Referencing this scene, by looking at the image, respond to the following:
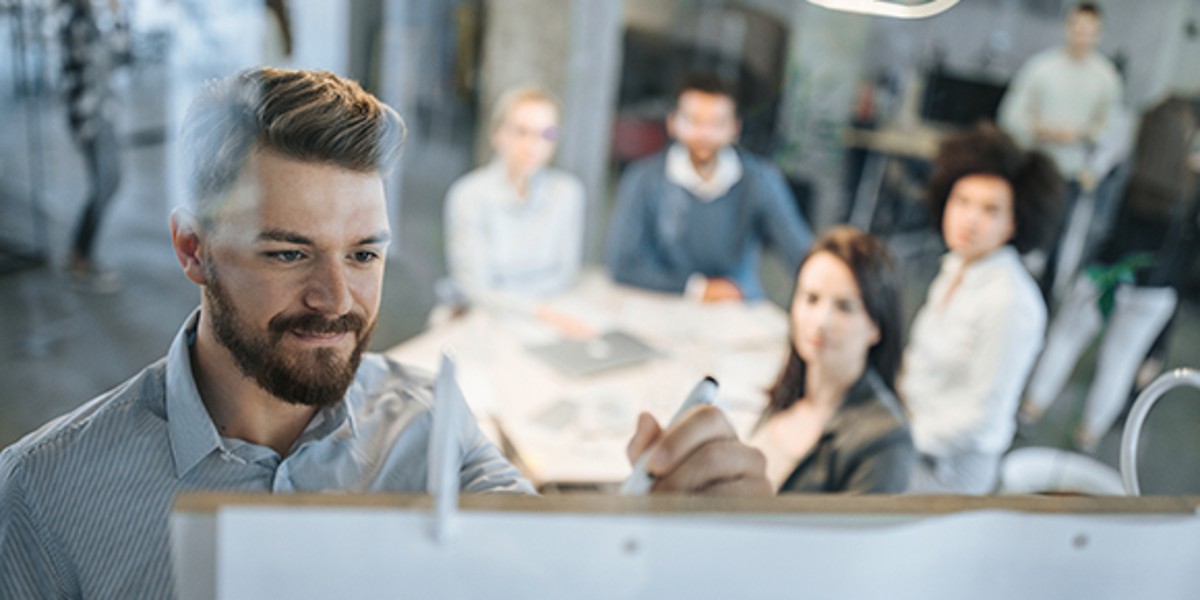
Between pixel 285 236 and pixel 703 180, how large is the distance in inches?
95.9

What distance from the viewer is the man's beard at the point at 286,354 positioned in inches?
29.9

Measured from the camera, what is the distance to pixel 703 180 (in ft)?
10.1

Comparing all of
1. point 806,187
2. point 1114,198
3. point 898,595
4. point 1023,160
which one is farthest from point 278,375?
point 806,187

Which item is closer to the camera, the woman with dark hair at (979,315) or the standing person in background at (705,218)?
the woman with dark hair at (979,315)

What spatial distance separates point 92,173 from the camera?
1532 mm

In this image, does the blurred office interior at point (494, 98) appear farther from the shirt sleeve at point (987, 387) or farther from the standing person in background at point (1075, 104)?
the shirt sleeve at point (987, 387)

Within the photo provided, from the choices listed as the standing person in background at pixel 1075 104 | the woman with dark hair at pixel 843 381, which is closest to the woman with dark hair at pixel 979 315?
the woman with dark hair at pixel 843 381

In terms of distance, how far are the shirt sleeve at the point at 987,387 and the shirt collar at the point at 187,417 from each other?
187cm

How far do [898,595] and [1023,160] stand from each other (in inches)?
81.5

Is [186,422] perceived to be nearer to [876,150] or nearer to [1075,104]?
[1075,104]

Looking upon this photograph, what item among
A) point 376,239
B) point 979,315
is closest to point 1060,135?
A: point 979,315

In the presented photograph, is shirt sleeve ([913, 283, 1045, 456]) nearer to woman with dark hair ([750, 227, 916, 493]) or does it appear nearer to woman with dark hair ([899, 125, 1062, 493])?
woman with dark hair ([899, 125, 1062, 493])

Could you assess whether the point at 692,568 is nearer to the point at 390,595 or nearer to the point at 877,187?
the point at 390,595

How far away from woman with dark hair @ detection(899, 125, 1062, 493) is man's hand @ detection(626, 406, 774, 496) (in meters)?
1.56
